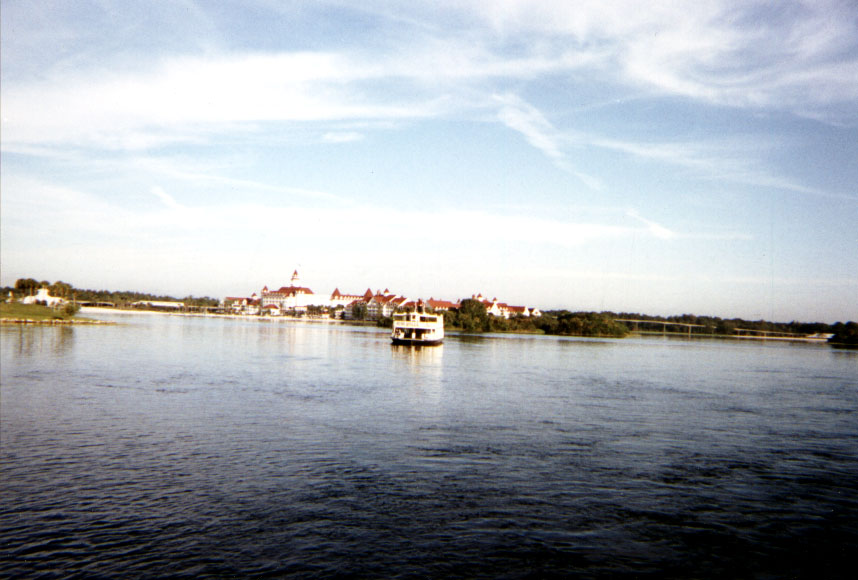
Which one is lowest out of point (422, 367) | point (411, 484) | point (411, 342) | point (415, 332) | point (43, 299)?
point (411, 484)

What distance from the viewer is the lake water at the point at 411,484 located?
12984 millimetres

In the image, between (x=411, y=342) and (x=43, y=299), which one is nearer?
(x=411, y=342)

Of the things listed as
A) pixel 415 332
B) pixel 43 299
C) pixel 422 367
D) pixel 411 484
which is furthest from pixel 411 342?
pixel 43 299

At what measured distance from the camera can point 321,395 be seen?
35406 mm

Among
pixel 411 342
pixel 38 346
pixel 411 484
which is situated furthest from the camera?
pixel 411 342

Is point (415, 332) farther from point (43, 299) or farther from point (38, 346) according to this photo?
point (43, 299)

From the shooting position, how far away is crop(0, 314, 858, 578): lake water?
1298cm

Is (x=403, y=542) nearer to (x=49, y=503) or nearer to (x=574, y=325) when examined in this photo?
(x=49, y=503)

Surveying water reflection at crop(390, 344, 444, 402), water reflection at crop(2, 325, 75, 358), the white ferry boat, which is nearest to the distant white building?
water reflection at crop(2, 325, 75, 358)

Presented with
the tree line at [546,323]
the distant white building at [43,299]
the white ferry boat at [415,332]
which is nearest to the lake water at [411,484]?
the white ferry boat at [415,332]

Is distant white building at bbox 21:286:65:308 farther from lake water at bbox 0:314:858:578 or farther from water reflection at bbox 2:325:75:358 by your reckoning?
lake water at bbox 0:314:858:578

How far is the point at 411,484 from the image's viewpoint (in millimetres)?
17891

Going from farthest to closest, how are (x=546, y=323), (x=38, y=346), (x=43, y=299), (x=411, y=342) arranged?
(x=546, y=323), (x=43, y=299), (x=411, y=342), (x=38, y=346)

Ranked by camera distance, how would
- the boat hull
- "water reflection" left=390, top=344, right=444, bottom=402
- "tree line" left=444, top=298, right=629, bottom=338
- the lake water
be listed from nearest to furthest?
the lake water → "water reflection" left=390, top=344, right=444, bottom=402 → the boat hull → "tree line" left=444, top=298, right=629, bottom=338
